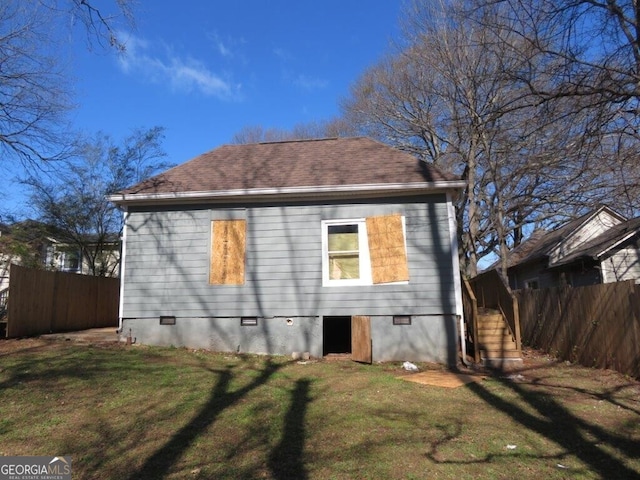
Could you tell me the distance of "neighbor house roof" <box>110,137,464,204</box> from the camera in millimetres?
10391

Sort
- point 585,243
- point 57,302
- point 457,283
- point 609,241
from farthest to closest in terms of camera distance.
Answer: point 585,243
point 609,241
point 57,302
point 457,283

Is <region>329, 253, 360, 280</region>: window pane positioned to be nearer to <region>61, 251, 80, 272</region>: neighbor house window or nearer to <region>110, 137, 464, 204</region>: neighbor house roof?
<region>110, 137, 464, 204</region>: neighbor house roof

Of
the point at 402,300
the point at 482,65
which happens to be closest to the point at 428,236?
the point at 402,300

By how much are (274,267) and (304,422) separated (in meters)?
5.07

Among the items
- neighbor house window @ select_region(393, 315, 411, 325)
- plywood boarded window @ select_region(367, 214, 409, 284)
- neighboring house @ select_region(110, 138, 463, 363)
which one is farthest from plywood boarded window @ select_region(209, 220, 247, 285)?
neighbor house window @ select_region(393, 315, 411, 325)

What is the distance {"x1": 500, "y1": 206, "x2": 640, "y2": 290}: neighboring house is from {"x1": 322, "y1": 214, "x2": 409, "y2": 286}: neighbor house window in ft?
26.3

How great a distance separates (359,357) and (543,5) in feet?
24.7

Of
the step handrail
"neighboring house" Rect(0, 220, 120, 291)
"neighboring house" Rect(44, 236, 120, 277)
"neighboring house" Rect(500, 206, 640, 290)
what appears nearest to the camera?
the step handrail

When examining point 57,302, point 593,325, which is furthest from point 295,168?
point 593,325

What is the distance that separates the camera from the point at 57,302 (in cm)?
1234

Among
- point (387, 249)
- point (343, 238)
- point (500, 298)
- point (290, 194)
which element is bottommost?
point (500, 298)

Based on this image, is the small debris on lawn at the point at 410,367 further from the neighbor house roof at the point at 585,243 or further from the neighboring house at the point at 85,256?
the neighboring house at the point at 85,256

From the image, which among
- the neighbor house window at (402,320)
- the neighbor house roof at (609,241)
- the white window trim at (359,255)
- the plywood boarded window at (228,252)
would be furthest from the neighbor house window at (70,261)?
the neighbor house roof at (609,241)

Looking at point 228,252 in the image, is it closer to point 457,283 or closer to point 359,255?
point 359,255
